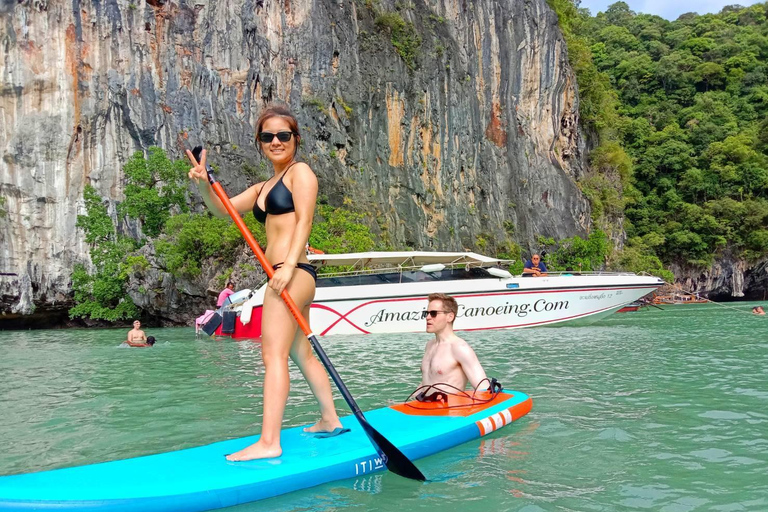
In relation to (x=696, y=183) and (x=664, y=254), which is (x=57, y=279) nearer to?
(x=664, y=254)

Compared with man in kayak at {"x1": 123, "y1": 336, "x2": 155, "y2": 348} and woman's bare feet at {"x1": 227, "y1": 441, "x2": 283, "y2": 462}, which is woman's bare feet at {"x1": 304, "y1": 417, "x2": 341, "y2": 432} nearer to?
woman's bare feet at {"x1": 227, "y1": 441, "x2": 283, "y2": 462}

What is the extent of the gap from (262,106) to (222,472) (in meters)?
28.4

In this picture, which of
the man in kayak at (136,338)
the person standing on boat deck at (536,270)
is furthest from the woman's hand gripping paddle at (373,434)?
the person standing on boat deck at (536,270)

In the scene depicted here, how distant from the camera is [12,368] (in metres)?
11.2

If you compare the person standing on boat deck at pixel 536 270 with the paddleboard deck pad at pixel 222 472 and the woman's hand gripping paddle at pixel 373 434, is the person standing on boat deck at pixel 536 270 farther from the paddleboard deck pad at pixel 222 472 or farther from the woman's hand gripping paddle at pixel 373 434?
the woman's hand gripping paddle at pixel 373 434

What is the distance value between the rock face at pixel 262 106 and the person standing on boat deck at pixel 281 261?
24.7m

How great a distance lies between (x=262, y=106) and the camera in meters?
30.6

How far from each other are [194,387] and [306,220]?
15.7 feet

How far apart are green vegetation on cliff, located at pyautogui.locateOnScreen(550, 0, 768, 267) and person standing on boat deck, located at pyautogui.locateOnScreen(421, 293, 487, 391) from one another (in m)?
43.0

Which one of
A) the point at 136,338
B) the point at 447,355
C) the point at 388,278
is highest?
the point at 388,278

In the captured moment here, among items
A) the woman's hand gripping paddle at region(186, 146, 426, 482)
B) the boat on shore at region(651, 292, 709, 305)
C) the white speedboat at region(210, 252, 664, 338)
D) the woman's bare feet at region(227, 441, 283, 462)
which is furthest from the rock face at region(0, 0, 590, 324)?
the woman's bare feet at region(227, 441, 283, 462)

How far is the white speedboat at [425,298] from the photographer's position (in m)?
16.4

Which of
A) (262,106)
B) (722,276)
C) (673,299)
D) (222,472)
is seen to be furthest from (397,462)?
(722,276)

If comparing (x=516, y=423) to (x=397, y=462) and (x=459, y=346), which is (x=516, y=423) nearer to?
(x=459, y=346)
